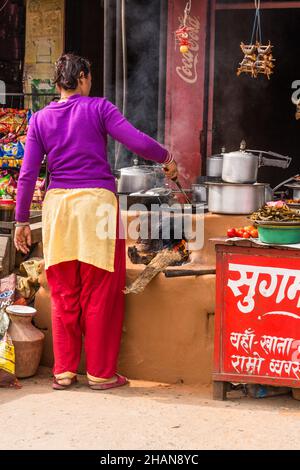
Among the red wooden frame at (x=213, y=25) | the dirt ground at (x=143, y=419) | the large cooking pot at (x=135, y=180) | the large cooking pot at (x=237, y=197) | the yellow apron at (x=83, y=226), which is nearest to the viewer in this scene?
the dirt ground at (x=143, y=419)

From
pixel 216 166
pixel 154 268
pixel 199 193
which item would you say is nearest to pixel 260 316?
pixel 154 268

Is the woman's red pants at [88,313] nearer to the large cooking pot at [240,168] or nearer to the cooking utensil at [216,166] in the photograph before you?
the large cooking pot at [240,168]

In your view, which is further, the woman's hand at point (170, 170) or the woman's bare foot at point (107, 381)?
the woman's bare foot at point (107, 381)

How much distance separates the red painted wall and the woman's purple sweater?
303cm

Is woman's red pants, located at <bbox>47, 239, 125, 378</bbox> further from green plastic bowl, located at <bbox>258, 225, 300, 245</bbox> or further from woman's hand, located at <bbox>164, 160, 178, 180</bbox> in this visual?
green plastic bowl, located at <bbox>258, 225, 300, 245</bbox>

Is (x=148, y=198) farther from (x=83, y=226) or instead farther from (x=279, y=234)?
(x=279, y=234)

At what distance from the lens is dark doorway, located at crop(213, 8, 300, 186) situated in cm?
923

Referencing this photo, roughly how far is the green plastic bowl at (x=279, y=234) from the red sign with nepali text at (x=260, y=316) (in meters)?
0.07

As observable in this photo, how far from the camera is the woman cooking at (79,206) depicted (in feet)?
17.9

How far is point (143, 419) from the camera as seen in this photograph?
5055 millimetres

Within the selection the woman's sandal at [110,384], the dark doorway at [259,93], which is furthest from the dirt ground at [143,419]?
the dark doorway at [259,93]

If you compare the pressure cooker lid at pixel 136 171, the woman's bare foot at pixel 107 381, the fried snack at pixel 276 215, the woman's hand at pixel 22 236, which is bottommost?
the woman's bare foot at pixel 107 381

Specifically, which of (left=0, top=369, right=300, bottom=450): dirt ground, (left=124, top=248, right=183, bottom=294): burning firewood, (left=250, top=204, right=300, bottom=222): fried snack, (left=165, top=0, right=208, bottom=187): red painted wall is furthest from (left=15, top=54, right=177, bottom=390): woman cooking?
(left=165, top=0, right=208, bottom=187): red painted wall
